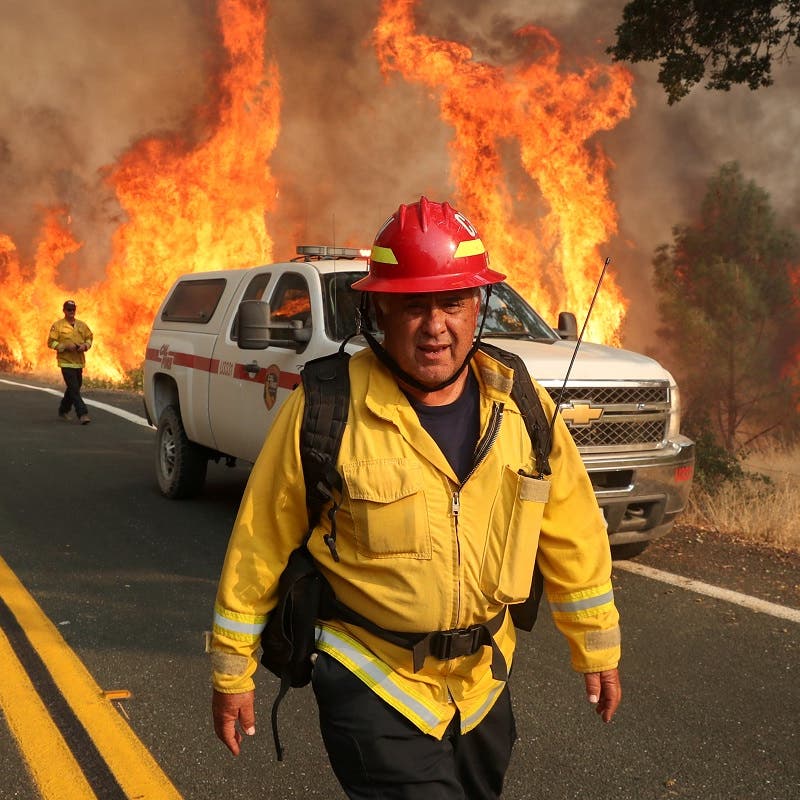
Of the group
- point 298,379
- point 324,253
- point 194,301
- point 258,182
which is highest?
point 258,182

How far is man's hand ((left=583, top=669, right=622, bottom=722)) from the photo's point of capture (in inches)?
98.9

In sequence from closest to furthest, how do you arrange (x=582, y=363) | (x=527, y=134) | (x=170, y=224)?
(x=582, y=363), (x=527, y=134), (x=170, y=224)

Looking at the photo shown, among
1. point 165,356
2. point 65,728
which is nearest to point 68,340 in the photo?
point 165,356

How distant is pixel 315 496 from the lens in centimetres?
238

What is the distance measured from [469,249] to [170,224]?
29.4 meters

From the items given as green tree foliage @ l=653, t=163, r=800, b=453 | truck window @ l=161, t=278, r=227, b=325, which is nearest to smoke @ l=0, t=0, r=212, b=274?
green tree foliage @ l=653, t=163, r=800, b=453

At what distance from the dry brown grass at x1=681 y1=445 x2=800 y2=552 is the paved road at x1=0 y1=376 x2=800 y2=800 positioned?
1.56 m

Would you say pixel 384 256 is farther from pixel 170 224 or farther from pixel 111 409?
pixel 170 224

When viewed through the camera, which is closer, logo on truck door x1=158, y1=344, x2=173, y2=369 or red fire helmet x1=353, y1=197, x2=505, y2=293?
red fire helmet x1=353, y1=197, x2=505, y2=293

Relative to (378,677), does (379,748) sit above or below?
below

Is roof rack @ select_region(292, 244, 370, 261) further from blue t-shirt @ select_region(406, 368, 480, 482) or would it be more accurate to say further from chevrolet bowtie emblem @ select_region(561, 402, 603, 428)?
blue t-shirt @ select_region(406, 368, 480, 482)

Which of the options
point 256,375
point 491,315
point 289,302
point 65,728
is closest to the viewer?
point 65,728

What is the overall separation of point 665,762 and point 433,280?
2.30m

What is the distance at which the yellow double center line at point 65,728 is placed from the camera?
11.5 ft
